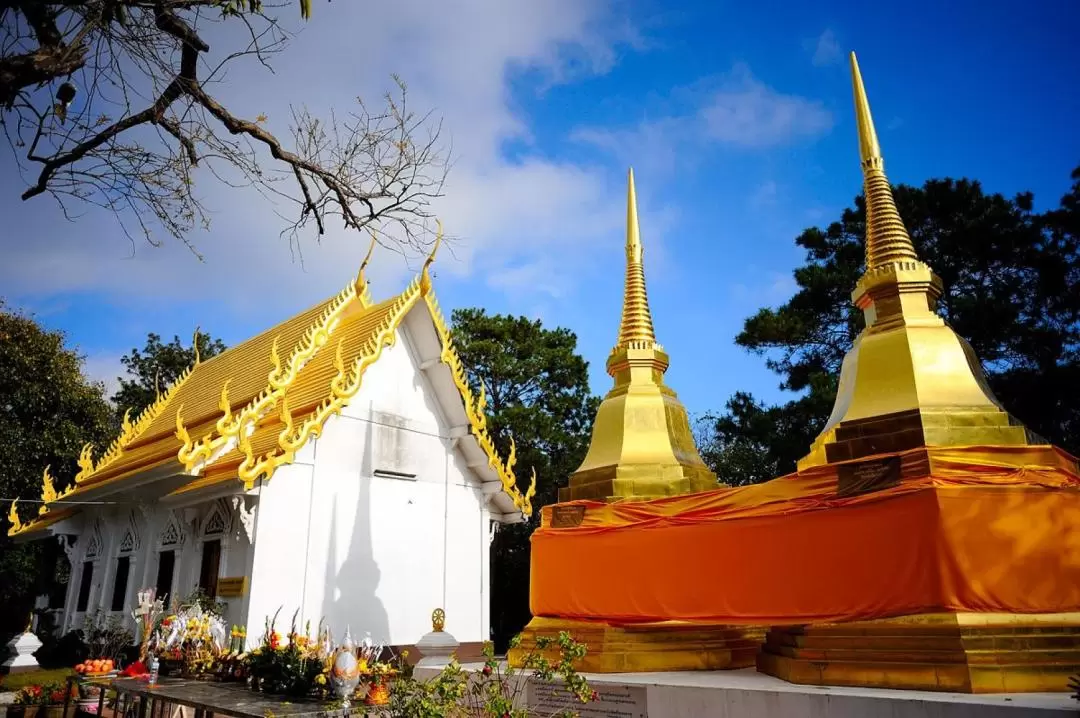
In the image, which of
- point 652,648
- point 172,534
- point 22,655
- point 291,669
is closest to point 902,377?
point 652,648

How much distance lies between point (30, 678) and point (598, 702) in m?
12.6

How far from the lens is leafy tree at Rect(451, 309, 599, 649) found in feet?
77.3

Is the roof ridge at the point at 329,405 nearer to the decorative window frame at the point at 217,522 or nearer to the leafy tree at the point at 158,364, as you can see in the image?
the decorative window frame at the point at 217,522

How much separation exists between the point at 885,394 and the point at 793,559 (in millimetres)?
1570

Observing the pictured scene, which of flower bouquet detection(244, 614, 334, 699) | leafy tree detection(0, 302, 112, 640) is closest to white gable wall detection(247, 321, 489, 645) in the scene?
flower bouquet detection(244, 614, 334, 699)

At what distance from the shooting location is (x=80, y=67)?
4.04 metres

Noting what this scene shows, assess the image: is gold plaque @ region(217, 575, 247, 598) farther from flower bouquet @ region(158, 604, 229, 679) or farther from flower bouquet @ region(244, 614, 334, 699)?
flower bouquet @ region(244, 614, 334, 699)

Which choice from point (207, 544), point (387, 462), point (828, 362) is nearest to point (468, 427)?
point (387, 462)

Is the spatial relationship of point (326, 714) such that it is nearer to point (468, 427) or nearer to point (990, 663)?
point (990, 663)

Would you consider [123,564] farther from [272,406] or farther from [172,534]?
[272,406]

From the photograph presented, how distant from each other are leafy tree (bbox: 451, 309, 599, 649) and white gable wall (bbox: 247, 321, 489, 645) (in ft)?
29.3

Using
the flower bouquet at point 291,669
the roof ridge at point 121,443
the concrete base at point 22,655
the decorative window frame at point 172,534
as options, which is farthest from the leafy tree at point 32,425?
the flower bouquet at point 291,669

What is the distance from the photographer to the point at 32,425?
2169 cm

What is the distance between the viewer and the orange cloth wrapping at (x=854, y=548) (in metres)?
5.14
